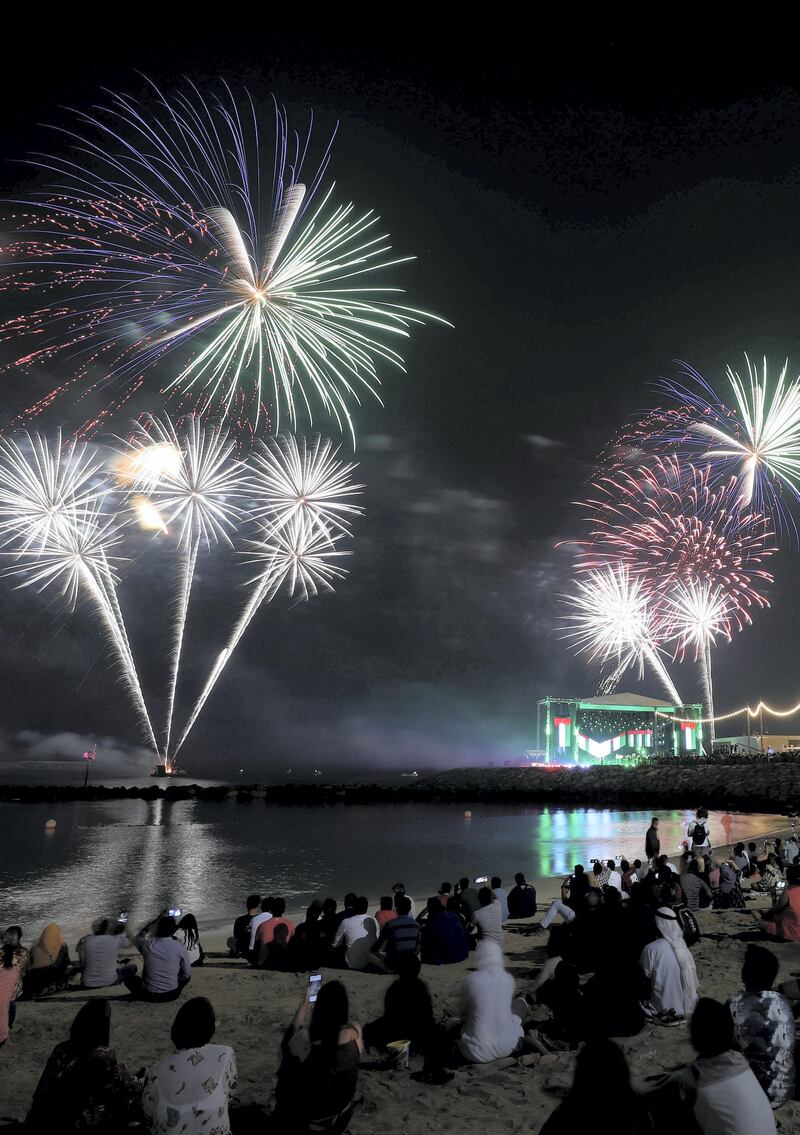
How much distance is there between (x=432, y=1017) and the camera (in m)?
6.73

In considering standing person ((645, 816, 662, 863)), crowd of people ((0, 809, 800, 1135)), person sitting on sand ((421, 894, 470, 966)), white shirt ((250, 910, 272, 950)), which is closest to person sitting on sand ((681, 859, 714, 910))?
crowd of people ((0, 809, 800, 1135))

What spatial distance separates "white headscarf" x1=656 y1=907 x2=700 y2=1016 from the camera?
746 cm

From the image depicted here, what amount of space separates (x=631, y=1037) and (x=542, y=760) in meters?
110

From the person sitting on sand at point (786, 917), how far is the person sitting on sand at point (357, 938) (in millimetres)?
5525

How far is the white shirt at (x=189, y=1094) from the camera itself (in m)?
4.36

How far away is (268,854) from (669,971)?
34.6 metres

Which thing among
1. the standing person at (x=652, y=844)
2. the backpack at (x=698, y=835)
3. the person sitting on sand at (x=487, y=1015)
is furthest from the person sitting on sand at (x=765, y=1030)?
the backpack at (x=698, y=835)

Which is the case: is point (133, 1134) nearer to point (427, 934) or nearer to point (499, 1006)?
point (499, 1006)

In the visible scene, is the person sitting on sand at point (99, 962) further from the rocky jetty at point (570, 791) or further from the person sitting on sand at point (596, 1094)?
the rocky jetty at point (570, 791)

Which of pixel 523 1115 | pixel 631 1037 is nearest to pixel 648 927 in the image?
pixel 631 1037

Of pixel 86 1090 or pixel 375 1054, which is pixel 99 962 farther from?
pixel 86 1090

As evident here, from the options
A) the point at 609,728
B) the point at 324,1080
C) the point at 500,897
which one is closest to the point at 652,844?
the point at 500,897

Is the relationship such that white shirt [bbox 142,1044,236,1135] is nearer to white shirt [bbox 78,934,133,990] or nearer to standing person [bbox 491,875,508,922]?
white shirt [bbox 78,934,133,990]

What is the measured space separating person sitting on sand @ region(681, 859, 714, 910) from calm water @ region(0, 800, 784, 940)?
11.9 metres
